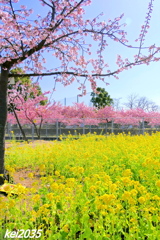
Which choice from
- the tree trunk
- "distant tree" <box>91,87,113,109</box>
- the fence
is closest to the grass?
the tree trunk

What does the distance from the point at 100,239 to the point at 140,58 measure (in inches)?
148

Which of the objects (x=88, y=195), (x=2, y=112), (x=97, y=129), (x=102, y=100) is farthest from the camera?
(x=102, y=100)

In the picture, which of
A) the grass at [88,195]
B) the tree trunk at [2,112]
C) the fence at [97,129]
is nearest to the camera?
the grass at [88,195]

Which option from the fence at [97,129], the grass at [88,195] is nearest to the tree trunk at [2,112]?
the grass at [88,195]

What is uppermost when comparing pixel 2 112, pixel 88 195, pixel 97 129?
pixel 2 112

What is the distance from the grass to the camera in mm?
2498

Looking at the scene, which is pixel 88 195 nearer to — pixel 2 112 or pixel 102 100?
pixel 2 112

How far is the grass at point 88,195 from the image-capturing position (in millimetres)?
2498

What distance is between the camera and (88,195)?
3.68 metres

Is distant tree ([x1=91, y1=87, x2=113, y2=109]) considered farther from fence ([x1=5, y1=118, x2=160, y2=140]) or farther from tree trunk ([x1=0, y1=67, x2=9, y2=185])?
tree trunk ([x1=0, y1=67, x2=9, y2=185])

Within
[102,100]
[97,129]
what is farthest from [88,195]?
[102,100]

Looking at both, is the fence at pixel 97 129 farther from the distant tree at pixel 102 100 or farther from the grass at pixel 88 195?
the distant tree at pixel 102 100

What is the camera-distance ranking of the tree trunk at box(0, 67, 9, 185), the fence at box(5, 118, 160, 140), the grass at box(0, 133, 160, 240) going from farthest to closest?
the fence at box(5, 118, 160, 140)
the tree trunk at box(0, 67, 9, 185)
the grass at box(0, 133, 160, 240)

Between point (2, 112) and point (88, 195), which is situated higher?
point (2, 112)
